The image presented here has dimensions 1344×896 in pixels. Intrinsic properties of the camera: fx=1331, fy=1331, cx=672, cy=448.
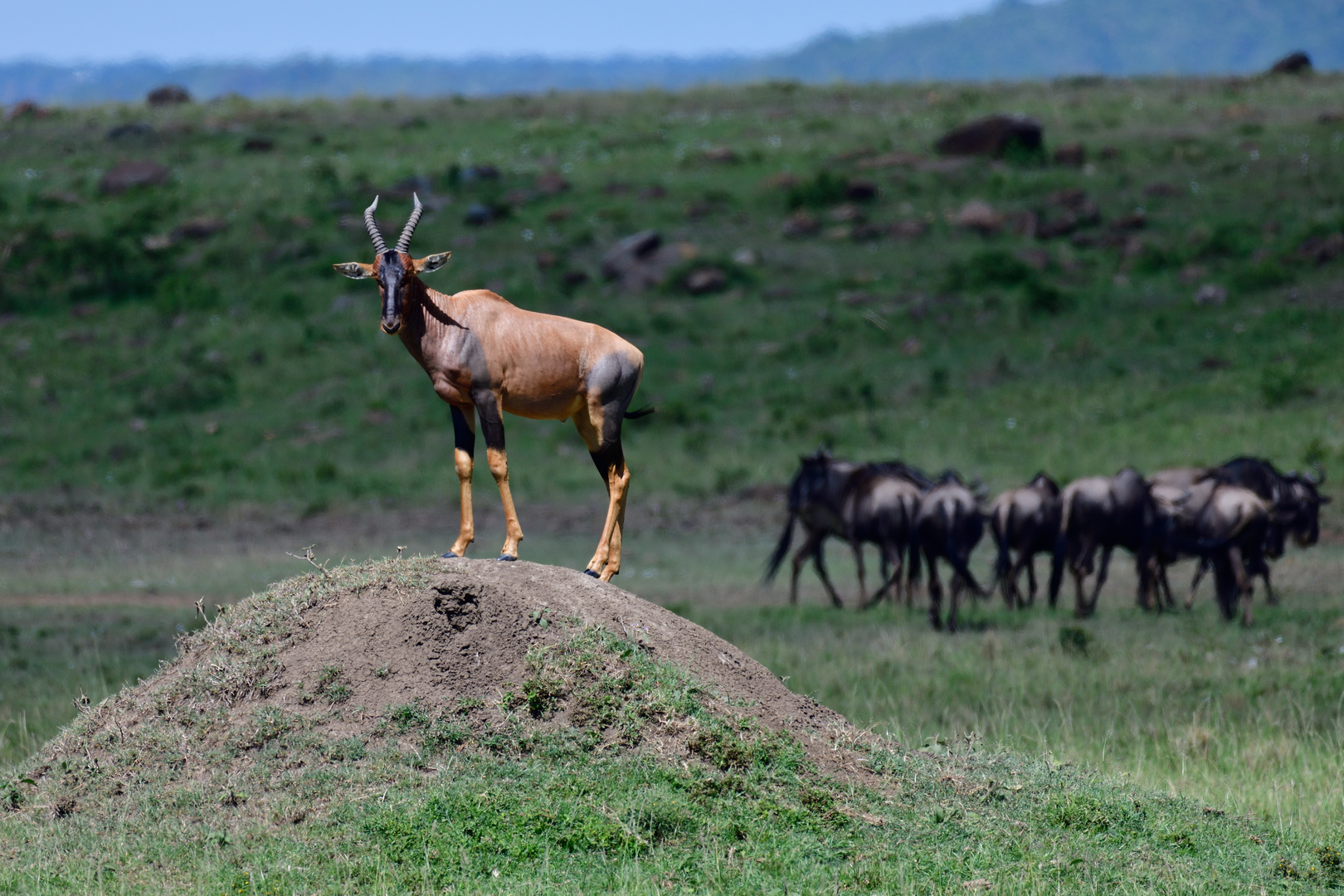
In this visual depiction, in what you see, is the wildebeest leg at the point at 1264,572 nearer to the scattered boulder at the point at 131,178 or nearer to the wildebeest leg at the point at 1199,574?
the wildebeest leg at the point at 1199,574

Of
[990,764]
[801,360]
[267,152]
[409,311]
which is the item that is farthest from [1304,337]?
[267,152]

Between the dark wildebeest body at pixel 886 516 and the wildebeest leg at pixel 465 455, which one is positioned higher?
the wildebeest leg at pixel 465 455

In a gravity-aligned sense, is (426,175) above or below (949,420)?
above

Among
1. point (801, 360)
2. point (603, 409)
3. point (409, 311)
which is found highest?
point (409, 311)

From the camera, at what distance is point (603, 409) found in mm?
7219

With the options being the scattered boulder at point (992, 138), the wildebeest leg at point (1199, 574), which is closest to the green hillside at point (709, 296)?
the scattered boulder at point (992, 138)

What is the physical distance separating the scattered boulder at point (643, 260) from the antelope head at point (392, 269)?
2327 centimetres

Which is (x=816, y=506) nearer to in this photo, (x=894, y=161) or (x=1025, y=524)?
(x=1025, y=524)

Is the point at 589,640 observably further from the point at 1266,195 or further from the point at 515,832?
the point at 1266,195

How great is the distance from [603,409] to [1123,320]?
22.8m

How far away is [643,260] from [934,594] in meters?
17.3

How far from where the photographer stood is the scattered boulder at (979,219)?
32281 millimetres

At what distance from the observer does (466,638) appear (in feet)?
23.2

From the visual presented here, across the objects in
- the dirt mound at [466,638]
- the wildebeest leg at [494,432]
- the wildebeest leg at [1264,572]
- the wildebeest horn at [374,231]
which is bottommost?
the wildebeest leg at [1264,572]
